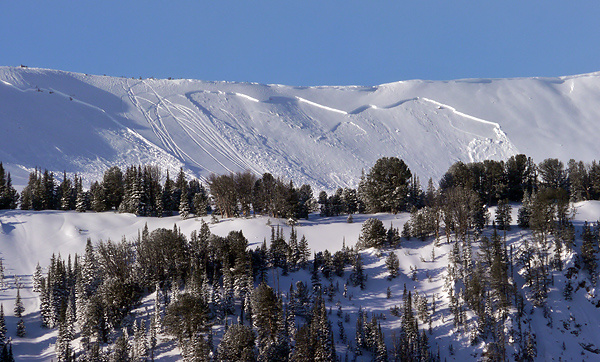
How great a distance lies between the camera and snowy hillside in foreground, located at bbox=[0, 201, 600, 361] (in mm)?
61656

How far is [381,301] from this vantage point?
223 ft

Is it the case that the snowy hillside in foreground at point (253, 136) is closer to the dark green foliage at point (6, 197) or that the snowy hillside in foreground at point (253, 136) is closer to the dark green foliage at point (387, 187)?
the dark green foliage at point (6, 197)

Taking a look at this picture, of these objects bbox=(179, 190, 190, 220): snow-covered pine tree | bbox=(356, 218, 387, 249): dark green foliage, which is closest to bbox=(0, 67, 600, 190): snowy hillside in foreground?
bbox=(179, 190, 190, 220): snow-covered pine tree

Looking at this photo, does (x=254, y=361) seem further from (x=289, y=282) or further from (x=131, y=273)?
(x=131, y=273)

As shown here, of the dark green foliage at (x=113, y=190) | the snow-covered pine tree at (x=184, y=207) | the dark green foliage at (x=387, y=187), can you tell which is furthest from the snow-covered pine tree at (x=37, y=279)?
the dark green foliage at (x=387, y=187)

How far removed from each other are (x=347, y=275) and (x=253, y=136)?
370 feet

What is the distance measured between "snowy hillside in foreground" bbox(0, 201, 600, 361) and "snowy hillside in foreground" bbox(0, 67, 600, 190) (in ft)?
162

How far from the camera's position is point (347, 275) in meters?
71.3

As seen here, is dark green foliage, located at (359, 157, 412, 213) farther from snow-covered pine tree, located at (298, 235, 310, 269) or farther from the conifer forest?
snow-covered pine tree, located at (298, 235, 310, 269)

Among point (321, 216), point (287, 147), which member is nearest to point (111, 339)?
point (321, 216)

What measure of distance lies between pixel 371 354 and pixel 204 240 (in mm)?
23561

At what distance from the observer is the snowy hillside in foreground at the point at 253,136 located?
508 ft

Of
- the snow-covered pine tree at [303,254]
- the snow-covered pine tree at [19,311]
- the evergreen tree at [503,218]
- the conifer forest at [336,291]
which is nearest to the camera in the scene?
the conifer forest at [336,291]

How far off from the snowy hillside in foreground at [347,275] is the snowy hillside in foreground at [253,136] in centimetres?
4950
